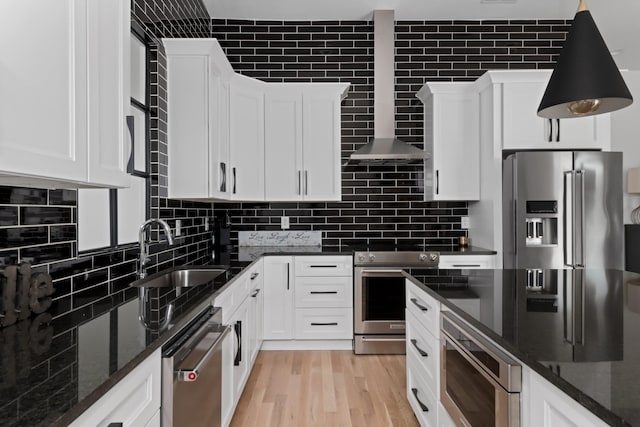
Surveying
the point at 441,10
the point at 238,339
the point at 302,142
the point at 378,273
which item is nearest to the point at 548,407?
the point at 238,339

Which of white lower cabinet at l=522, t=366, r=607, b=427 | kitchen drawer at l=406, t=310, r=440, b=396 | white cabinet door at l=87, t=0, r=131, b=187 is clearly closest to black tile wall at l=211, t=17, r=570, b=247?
kitchen drawer at l=406, t=310, r=440, b=396

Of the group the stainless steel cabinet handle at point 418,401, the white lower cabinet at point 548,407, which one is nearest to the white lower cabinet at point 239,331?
the stainless steel cabinet handle at point 418,401

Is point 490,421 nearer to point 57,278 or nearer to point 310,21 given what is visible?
point 57,278

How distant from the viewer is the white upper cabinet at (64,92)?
1004 millimetres

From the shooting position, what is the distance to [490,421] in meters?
1.29

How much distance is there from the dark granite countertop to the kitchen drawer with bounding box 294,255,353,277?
56.9 inches

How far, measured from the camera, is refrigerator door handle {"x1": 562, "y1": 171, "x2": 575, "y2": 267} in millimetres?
3342

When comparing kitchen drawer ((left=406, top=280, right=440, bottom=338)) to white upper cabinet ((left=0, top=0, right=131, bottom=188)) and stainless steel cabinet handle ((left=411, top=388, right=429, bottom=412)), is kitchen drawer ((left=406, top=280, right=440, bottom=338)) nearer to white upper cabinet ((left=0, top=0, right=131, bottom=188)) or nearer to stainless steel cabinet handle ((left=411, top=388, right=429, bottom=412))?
stainless steel cabinet handle ((left=411, top=388, right=429, bottom=412))

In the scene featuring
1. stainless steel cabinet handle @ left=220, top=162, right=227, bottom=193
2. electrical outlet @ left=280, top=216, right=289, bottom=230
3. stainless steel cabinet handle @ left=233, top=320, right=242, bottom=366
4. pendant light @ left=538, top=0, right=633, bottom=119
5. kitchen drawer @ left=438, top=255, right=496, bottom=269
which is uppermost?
pendant light @ left=538, top=0, right=633, bottom=119

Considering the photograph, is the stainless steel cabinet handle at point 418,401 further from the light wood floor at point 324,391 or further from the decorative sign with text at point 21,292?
the decorative sign with text at point 21,292

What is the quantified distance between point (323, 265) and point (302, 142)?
116cm

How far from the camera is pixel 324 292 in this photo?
3.73 meters

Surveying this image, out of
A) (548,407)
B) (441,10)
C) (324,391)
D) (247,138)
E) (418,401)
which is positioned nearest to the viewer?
(548,407)

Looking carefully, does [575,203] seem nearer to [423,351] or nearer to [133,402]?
[423,351]
